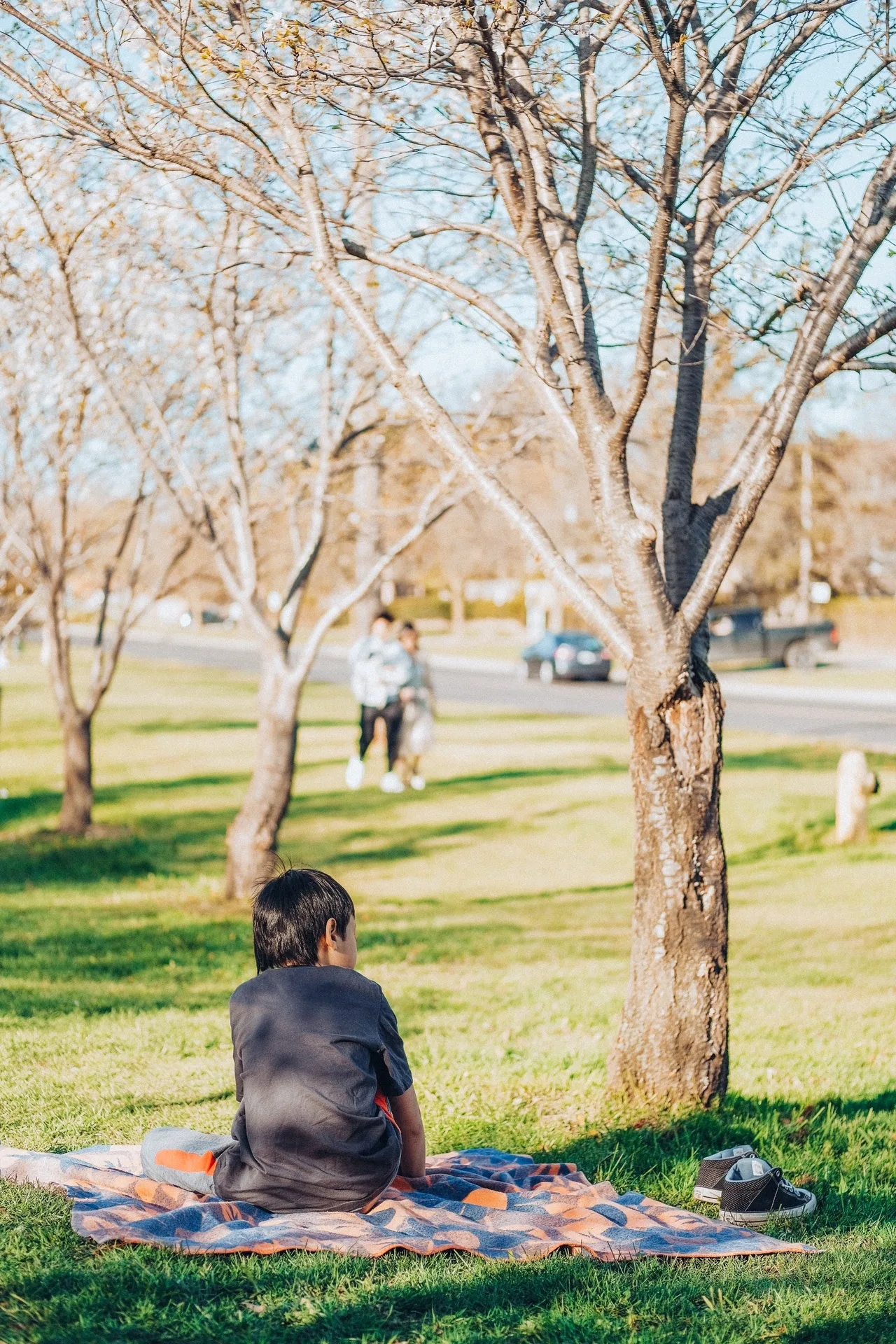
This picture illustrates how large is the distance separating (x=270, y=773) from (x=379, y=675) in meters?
5.33

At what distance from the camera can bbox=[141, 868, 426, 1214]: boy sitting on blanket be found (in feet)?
11.6

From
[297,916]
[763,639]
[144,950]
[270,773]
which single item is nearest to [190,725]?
[270,773]

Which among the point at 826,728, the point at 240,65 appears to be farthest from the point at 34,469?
the point at 826,728

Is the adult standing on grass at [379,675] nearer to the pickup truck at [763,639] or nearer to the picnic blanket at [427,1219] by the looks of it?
the picnic blanket at [427,1219]

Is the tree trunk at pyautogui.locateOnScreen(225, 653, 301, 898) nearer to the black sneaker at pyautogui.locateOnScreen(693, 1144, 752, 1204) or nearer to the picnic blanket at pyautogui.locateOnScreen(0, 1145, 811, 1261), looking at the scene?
the picnic blanket at pyautogui.locateOnScreen(0, 1145, 811, 1261)

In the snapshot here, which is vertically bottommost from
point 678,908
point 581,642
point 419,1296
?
point 419,1296

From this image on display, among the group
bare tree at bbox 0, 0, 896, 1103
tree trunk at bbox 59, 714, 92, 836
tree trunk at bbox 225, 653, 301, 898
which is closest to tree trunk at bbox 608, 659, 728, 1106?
bare tree at bbox 0, 0, 896, 1103

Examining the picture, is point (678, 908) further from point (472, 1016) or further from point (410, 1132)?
point (472, 1016)

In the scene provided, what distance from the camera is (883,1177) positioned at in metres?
4.62

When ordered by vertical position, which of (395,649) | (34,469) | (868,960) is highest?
(34,469)

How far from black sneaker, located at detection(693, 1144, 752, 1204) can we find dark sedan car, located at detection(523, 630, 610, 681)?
30.4 metres

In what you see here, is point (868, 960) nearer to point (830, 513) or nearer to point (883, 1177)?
point (883, 1177)

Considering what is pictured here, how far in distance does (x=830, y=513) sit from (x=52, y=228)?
4661cm

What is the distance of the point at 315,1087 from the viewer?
3506mm
